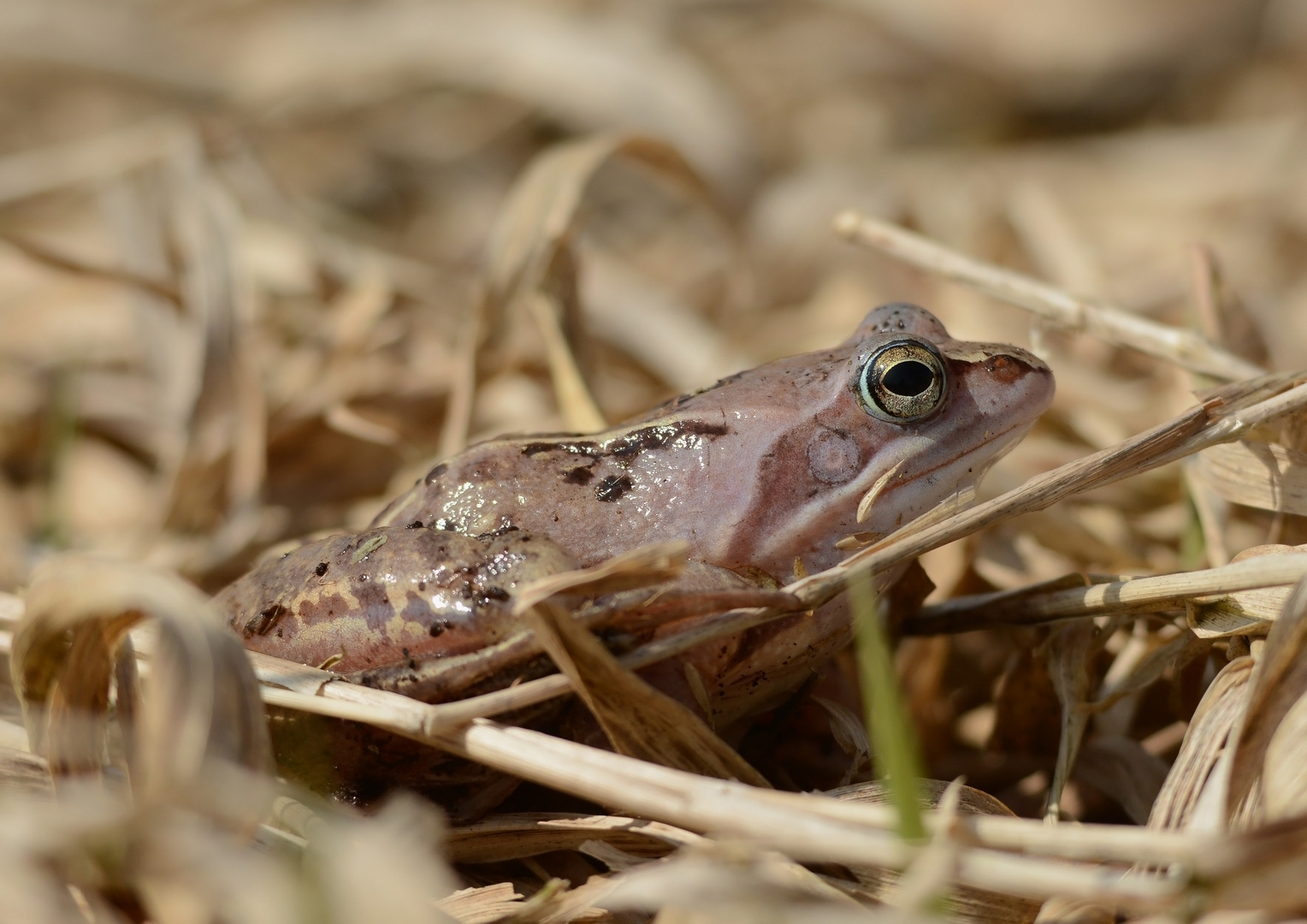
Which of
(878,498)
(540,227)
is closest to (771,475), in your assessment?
(878,498)

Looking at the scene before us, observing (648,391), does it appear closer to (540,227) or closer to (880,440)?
(540,227)

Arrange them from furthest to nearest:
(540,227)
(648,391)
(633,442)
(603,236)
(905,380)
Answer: (603,236) → (648,391) → (540,227) → (633,442) → (905,380)

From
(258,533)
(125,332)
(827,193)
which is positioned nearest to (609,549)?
(258,533)

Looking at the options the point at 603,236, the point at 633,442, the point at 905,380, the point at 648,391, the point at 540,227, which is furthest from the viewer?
the point at 603,236

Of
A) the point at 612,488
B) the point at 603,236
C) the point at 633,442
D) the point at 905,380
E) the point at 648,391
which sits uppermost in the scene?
the point at 603,236

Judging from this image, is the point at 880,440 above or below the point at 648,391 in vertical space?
below

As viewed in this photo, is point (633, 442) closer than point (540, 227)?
Yes

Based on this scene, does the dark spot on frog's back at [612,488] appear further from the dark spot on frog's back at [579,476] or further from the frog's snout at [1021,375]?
the frog's snout at [1021,375]

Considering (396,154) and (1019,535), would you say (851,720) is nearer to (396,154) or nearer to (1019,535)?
(1019,535)
